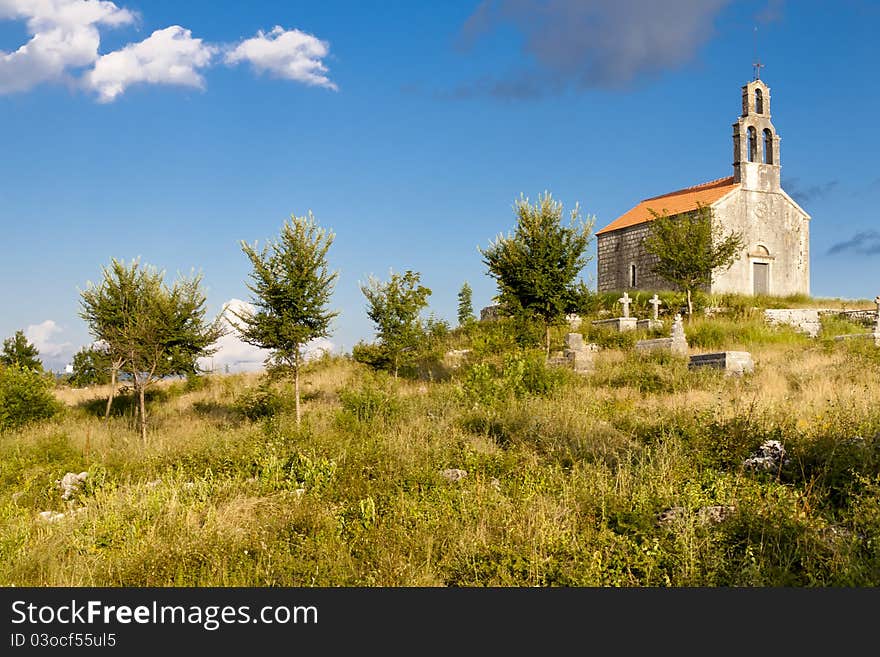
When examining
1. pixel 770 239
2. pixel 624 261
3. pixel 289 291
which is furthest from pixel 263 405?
pixel 770 239

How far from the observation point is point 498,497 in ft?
20.8

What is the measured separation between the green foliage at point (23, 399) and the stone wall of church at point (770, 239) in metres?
31.9

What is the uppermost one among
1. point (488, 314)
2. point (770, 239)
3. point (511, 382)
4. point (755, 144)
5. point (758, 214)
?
point (755, 144)

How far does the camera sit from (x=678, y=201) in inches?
1588

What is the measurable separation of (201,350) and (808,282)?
34.9 metres

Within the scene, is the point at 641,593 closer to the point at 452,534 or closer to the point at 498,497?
the point at 452,534

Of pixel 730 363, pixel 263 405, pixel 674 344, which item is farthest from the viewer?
pixel 674 344

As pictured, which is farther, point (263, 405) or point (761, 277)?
point (761, 277)

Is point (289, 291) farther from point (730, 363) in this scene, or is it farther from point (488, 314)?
point (488, 314)

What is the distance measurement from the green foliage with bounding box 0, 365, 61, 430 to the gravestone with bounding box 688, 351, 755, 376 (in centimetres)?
1777

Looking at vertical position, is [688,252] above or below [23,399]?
above

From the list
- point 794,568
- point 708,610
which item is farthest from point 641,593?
point 794,568

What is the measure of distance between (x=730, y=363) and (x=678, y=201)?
90.0ft

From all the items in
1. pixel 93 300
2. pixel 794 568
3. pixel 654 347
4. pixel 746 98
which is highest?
pixel 746 98
